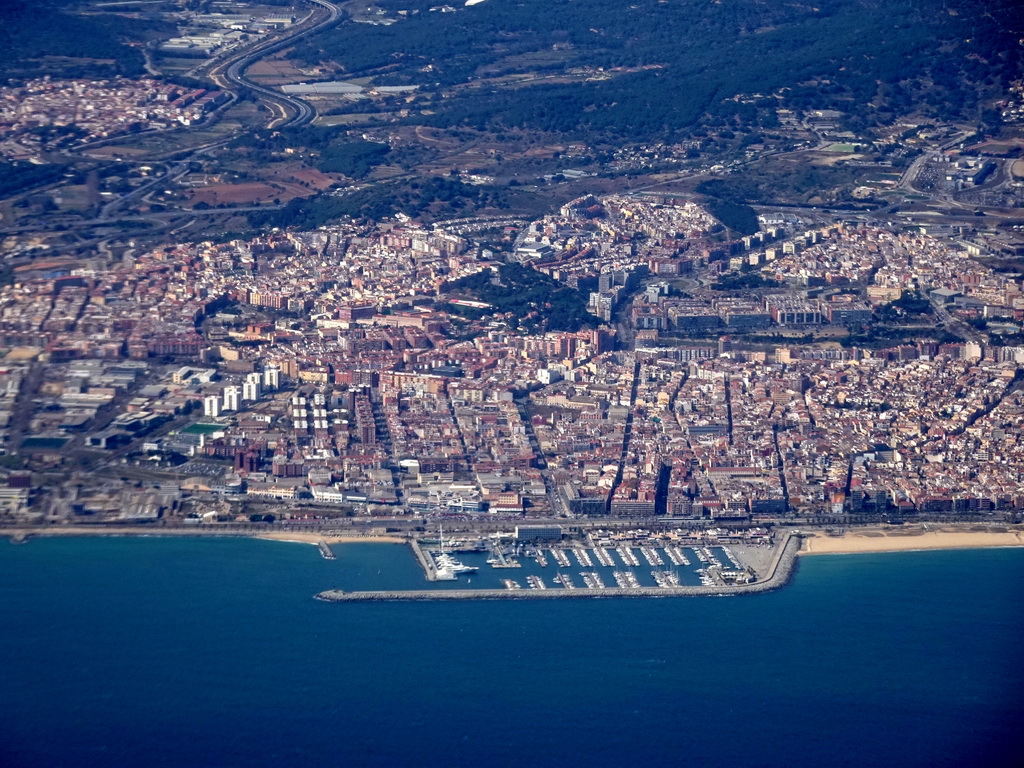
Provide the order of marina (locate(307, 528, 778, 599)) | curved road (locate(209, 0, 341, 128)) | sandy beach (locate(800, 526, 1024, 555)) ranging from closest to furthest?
marina (locate(307, 528, 778, 599))
sandy beach (locate(800, 526, 1024, 555))
curved road (locate(209, 0, 341, 128))

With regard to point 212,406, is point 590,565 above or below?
below

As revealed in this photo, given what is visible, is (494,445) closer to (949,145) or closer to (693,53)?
(949,145)

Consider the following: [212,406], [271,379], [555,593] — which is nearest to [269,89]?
[271,379]

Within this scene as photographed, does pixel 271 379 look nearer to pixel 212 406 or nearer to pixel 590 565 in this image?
pixel 212 406

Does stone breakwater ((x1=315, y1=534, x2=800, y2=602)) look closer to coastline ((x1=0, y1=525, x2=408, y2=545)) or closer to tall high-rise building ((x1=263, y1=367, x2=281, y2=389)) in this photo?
coastline ((x1=0, y1=525, x2=408, y2=545))

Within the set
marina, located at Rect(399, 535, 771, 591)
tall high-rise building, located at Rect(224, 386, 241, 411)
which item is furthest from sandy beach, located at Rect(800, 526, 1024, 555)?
tall high-rise building, located at Rect(224, 386, 241, 411)

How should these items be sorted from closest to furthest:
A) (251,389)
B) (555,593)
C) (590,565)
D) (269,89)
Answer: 1. (555,593)
2. (590,565)
3. (251,389)
4. (269,89)
